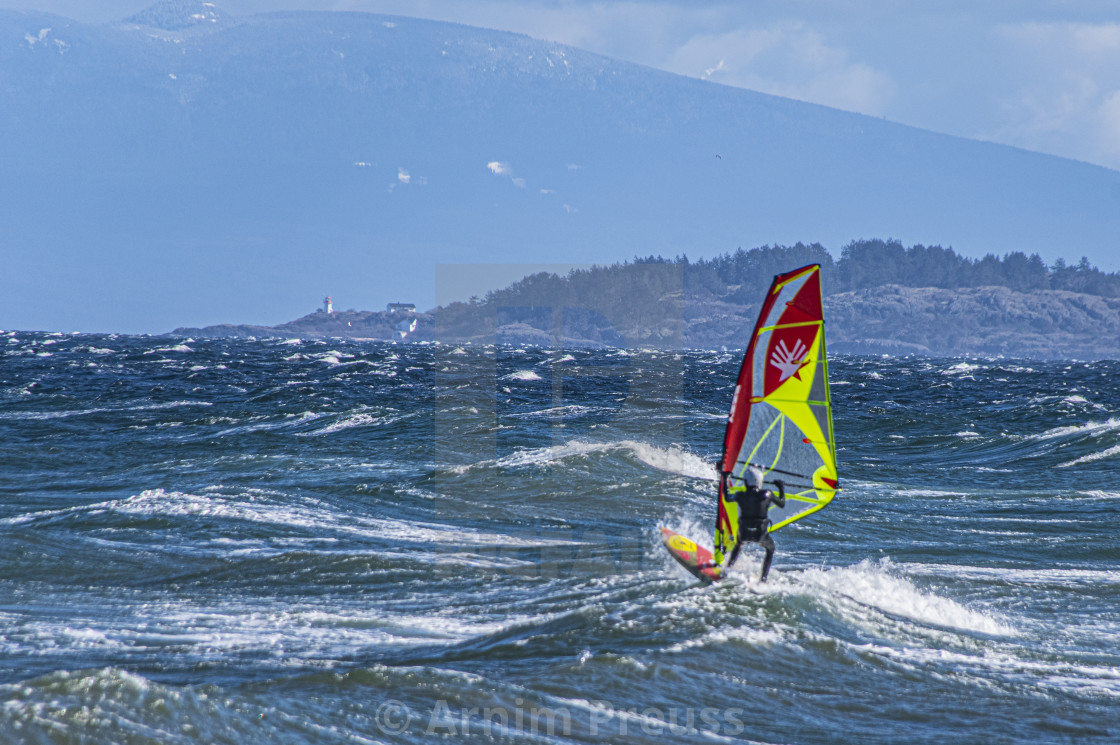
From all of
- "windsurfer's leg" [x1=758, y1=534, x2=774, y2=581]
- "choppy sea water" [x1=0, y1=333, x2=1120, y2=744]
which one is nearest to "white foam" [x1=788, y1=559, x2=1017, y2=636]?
"choppy sea water" [x1=0, y1=333, x2=1120, y2=744]

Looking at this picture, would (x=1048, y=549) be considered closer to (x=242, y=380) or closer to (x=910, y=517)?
(x=910, y=517)

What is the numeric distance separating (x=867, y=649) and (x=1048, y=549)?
246 inches

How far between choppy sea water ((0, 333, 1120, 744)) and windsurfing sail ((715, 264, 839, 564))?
1174mm

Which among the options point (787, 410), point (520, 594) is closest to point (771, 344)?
point (787, 410)

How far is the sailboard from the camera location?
29.6ft

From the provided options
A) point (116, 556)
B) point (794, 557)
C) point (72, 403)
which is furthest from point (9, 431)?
point (794, 557)

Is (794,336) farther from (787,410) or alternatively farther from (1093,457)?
(1093,457)

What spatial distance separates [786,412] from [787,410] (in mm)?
33

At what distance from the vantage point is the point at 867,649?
8.13m

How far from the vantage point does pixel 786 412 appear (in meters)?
9.45

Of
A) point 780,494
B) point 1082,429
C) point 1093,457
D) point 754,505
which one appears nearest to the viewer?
point 754,505

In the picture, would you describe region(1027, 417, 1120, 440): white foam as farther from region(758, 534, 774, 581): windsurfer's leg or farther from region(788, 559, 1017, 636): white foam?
region(758, 534, 774, 581): windsurfer's leg

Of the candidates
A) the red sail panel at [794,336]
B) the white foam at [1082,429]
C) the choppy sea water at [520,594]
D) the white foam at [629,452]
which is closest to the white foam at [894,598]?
the choppy sea water at [520,594]

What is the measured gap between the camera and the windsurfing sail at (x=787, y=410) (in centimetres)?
901
